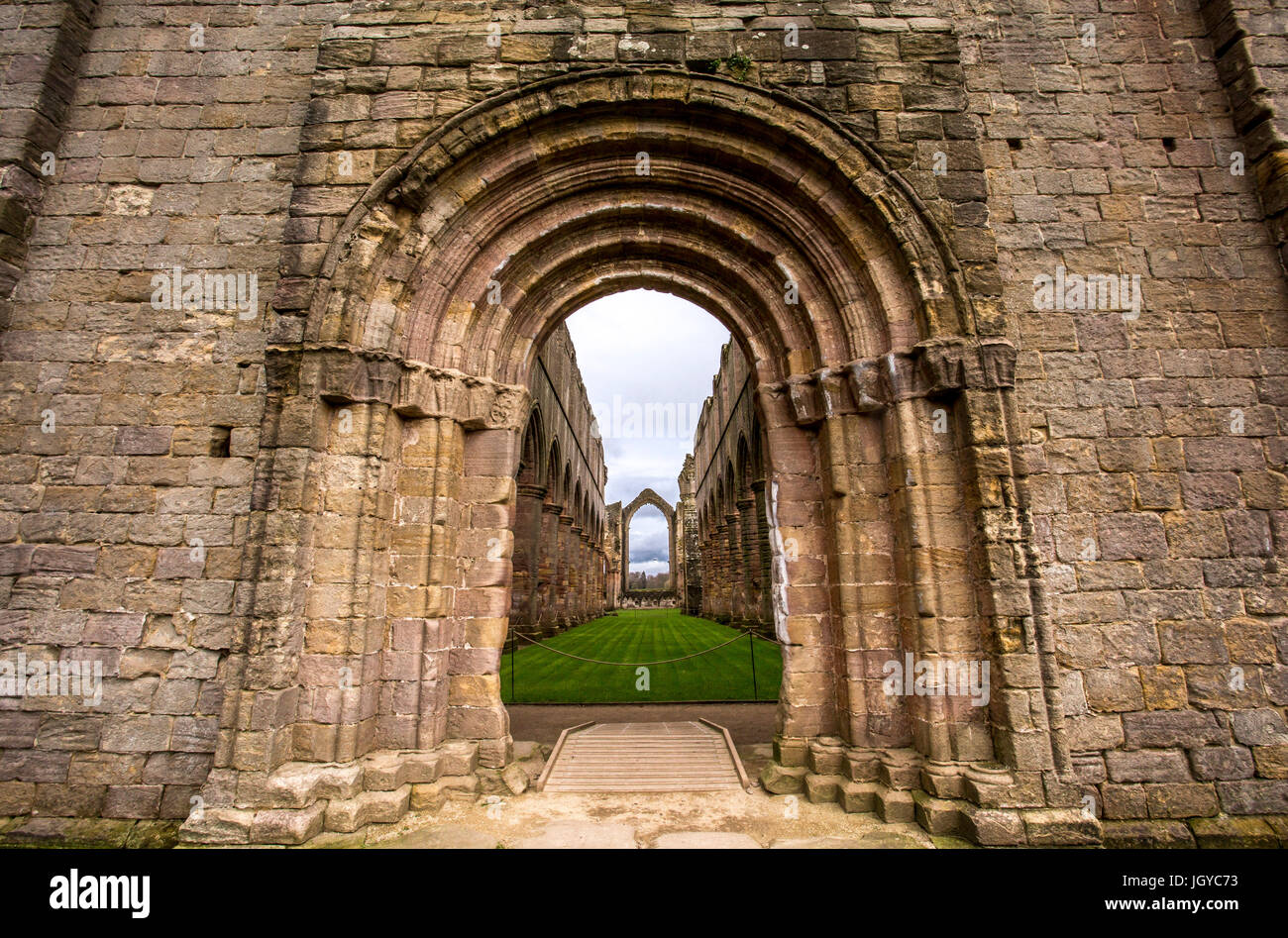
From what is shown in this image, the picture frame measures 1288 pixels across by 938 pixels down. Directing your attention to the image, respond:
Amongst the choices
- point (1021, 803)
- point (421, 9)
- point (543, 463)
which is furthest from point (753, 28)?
point (543, 463)

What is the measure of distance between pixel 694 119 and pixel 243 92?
4214mm

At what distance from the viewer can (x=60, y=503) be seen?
4.41 m

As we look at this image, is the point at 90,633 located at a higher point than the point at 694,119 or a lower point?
lower

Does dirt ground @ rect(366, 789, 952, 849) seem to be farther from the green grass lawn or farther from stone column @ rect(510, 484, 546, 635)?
stone column @ rect(510, 484, 546, 635)

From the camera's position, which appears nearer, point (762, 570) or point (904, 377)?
point (904, 377)

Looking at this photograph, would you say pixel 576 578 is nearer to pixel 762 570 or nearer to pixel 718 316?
pixel 762 570

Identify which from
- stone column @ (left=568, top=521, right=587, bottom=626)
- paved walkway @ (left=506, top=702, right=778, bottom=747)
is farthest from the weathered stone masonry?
stone column @ (left=568, top=521, right=587, bottom=626)

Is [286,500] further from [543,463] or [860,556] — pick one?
[543,463]

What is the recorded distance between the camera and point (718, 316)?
5.50m

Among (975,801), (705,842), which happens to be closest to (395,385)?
(705,842)

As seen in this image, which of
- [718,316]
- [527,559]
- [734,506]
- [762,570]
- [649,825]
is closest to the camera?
[649,825]

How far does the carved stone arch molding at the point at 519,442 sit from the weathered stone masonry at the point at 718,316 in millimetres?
30

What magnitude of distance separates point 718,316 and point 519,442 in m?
2.30

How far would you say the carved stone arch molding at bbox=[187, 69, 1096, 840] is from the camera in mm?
3762
